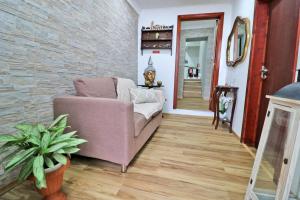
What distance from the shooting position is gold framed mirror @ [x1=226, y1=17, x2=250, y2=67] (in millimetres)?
2111

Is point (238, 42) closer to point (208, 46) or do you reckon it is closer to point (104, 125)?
point (104, 125)

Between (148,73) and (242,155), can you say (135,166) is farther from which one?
(148,73)

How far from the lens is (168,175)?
4.42ft

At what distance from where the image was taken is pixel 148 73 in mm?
3303

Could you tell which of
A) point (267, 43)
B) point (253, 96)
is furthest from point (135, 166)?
point (267, 43)

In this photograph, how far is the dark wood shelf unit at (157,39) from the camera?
11.2 feet

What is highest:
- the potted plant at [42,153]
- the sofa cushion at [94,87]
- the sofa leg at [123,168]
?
the sofa cushion at [94,87]

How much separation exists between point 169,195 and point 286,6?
2.01 metres

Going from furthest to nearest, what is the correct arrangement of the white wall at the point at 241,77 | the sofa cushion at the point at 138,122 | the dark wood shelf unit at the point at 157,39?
the dark wood shelf unit at the point at 157,39
the white wall at the point at 241,77
the sofa cushion at the point at 138,122

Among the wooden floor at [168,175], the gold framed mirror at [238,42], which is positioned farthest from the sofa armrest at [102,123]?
the gold framed mirror at [238,42]

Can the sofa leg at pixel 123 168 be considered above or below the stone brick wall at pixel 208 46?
below

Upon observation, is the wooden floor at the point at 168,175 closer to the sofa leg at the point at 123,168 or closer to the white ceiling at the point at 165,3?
the sofa leg at the point at 123,168

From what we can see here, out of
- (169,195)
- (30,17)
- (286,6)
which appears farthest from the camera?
(286,6)

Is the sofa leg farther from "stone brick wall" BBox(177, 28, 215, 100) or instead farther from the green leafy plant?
"stone brick wall" BBox(177, 28, 215, 100)
